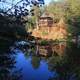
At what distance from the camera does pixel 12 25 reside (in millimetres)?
14078

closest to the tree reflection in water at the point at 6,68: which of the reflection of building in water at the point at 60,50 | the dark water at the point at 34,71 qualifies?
the dark water at the point at 34,71

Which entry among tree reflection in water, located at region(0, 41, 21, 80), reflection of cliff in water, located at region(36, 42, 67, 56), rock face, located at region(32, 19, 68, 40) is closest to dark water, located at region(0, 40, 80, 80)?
tree reflection in water, located at region(0, 41, 21, 80)

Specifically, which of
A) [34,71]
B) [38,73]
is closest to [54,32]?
[34,71]

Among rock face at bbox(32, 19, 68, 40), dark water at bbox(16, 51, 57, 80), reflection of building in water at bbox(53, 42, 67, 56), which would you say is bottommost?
dark water at bbox(16, 51, 57, 80)

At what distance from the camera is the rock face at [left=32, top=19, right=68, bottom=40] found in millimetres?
36381

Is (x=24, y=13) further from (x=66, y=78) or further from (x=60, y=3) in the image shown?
(x=60, y=3)

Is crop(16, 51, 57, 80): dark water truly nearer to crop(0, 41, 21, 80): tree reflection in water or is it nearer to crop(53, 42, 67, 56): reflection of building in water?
crop(0, 41, 21, 80): tree reflection in water

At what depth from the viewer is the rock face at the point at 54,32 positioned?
3638 cm

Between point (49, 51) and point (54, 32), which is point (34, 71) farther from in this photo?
point (54, 32)

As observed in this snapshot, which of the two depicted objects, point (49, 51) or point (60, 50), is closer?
point (49, 51)

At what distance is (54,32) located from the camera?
38.1 m

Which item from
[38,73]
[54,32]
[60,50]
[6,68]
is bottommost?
A: [38,73]

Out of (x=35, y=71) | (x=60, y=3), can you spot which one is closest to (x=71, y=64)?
(x=35, y=71)

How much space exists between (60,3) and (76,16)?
618 cm
